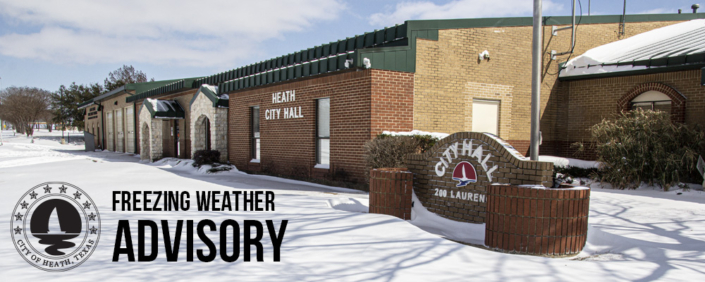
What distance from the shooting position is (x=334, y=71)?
1156cm

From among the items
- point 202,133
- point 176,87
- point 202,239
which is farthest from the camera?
point 176,87

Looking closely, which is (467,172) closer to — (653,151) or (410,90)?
(410,90)

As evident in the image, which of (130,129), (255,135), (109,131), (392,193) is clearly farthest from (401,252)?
(109,131)

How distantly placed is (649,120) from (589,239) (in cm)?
567

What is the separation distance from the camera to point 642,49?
501 inches

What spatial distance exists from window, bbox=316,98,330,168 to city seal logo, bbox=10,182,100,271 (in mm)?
6498

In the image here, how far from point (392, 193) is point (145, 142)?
21.1 meters

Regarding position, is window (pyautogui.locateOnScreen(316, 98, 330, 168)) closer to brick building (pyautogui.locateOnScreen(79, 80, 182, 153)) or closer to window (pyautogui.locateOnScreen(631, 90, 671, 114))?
window (pyautogui.locateOnScreen(631, 90, 671, 114))

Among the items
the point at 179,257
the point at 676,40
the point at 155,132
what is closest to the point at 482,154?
the point at 179,257

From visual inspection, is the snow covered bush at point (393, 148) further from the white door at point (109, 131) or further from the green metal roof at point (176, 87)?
the white door at point (109, 131)

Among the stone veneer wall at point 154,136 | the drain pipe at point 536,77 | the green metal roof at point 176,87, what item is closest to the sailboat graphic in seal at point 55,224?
the drain pipe at point 536,77

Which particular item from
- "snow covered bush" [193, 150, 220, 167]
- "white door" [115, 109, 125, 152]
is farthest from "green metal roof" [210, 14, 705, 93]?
"white door" [115, 109, 125, 152]

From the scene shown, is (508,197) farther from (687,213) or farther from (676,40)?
(676,40)

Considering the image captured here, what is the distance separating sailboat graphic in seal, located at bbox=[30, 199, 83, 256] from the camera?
504cm
